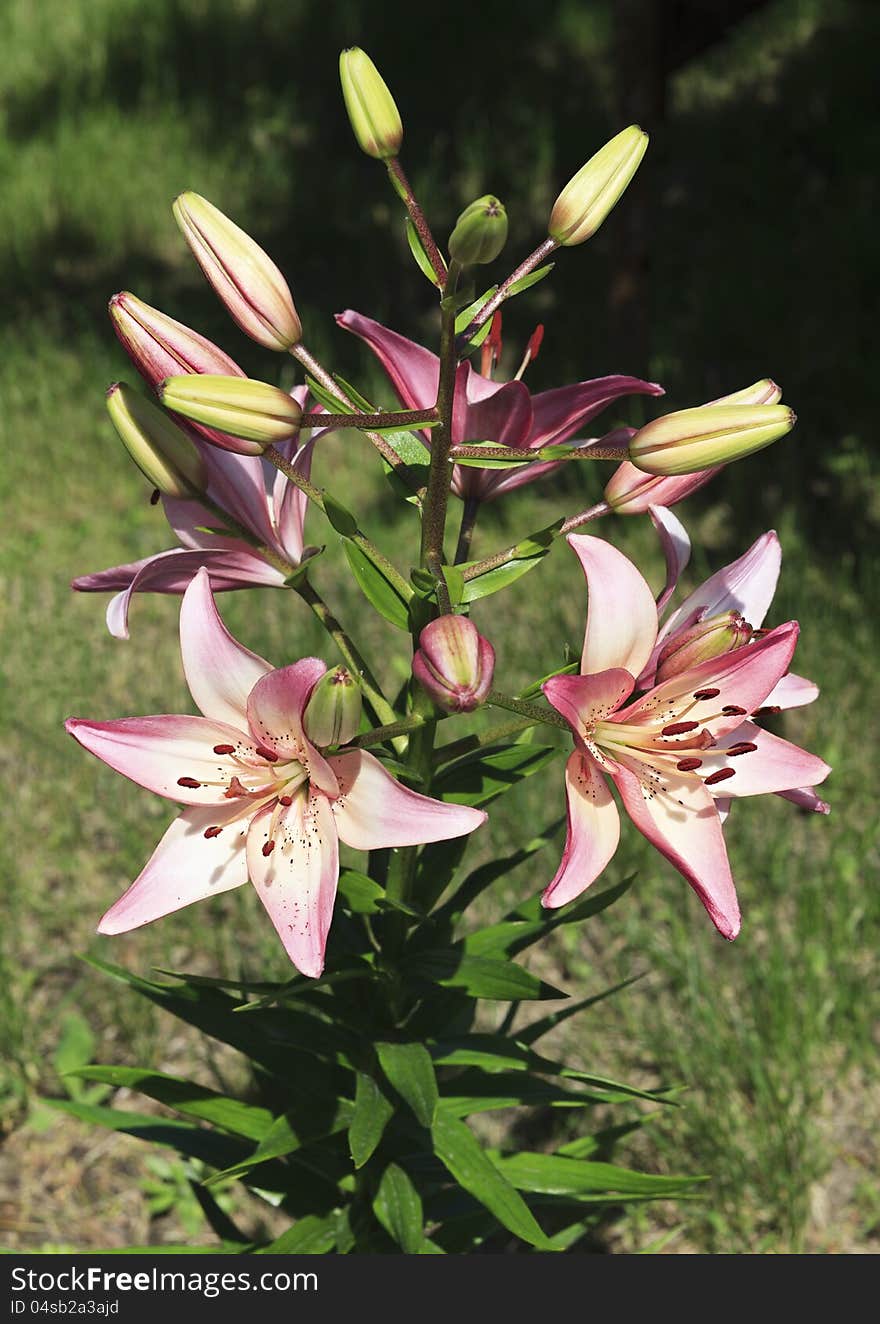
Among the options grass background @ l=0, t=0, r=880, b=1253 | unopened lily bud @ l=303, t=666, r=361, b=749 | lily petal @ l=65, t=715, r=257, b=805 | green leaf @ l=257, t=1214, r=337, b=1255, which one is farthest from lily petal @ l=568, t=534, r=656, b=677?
grass background @ l=0, t=0, r=880, b=1253

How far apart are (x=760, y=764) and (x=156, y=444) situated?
611 millimetres

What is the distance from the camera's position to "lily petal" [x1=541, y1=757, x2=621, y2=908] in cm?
105

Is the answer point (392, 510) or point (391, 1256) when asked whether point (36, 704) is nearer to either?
point (392, 510)

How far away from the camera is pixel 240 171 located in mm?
5164

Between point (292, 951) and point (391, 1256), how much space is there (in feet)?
2.29

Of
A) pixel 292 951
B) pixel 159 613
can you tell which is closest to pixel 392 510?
pixel 159 613

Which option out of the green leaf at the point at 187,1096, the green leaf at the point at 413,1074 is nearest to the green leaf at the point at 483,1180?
the green leaf at the point at 413,1074

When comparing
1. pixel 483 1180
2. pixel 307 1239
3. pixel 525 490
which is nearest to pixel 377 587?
pixel 483 1180

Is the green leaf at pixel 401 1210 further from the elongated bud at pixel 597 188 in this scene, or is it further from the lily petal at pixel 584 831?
the elongated bud at pixel 597 188

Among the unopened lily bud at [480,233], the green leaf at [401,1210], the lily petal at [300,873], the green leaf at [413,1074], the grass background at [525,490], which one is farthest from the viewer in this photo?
the grass background at [525,490]

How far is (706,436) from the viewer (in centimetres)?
108

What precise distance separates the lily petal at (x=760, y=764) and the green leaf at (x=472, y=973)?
14.4 inches

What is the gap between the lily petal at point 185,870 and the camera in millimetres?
1104

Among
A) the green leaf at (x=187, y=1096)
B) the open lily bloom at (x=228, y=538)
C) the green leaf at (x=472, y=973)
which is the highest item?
the open lily bloom at (x=228, y=538)
